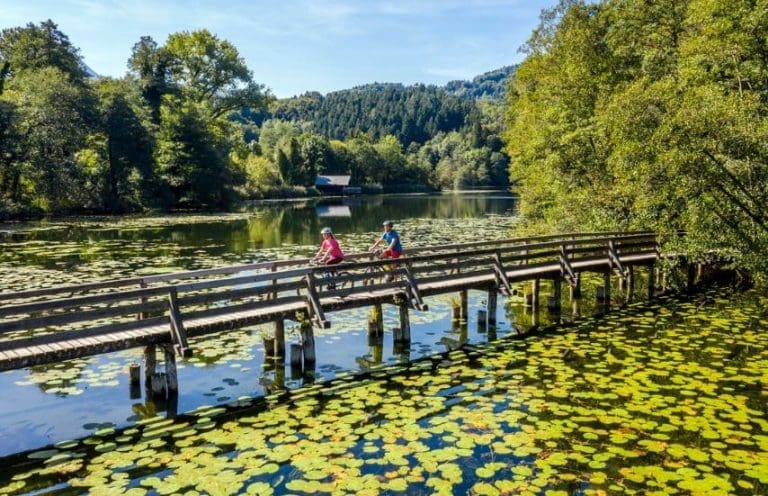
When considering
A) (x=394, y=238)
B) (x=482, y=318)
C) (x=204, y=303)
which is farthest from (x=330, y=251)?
(x=482, y=318)

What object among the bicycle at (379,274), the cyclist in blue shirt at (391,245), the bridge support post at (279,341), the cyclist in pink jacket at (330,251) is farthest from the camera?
the cyclist in blue shirt at (391,245)

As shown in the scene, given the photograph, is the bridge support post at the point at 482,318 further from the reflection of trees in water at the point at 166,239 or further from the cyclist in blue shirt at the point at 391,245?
the reflection of trees in water at the point at 166,239

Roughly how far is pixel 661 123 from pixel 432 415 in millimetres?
11516

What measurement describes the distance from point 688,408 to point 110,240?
115 feet

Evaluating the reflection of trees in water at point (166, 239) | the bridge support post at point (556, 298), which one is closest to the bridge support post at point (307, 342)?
the bridge support post at point (556, 298)

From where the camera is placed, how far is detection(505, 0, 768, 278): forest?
51.3 feet

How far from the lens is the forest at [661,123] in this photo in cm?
1562

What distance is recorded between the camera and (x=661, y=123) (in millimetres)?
16703

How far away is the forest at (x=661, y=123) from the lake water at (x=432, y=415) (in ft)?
11.0

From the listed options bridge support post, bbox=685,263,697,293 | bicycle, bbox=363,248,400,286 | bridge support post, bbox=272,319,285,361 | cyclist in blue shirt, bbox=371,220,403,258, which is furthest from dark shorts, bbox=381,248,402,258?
bridge support post, bbox=685,263,697,293

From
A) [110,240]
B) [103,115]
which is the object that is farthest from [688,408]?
[103,115]

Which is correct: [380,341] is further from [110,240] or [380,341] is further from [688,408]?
[110,240]

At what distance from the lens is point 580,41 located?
31688mm

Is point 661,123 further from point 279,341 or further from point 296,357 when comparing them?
point 279,341
